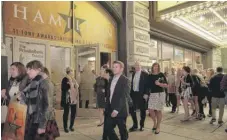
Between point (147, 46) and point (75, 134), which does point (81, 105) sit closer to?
point (75, 134)

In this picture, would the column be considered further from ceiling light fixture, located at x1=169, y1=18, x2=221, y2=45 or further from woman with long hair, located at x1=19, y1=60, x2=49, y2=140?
woman with long hair, located at x1=19, y1=60, x2=49, y2=140

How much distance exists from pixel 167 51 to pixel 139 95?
7.56 m

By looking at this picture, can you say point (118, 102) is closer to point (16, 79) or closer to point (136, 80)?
point (16, 79)

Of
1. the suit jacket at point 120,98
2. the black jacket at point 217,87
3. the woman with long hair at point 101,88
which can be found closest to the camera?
the suit jacket at point 120,98

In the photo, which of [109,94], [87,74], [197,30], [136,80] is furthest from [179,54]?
[109,94]

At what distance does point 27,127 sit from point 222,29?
1230 cm

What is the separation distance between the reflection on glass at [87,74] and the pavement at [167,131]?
69cm

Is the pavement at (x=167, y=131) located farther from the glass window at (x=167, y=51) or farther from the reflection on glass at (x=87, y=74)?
the glass window at (x=167, y=51)

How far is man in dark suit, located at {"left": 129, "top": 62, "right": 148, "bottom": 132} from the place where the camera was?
5648 millimetres

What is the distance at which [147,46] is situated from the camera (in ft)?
30.7

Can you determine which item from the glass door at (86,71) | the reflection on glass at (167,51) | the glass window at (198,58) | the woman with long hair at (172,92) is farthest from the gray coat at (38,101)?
the glass window at (198,58)

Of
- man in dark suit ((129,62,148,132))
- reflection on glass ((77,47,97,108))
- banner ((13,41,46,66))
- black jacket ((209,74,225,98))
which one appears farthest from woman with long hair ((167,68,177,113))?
banner ((13,41,46,66))

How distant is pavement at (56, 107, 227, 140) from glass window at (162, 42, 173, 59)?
5761mm

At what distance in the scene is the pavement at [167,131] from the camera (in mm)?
5223
